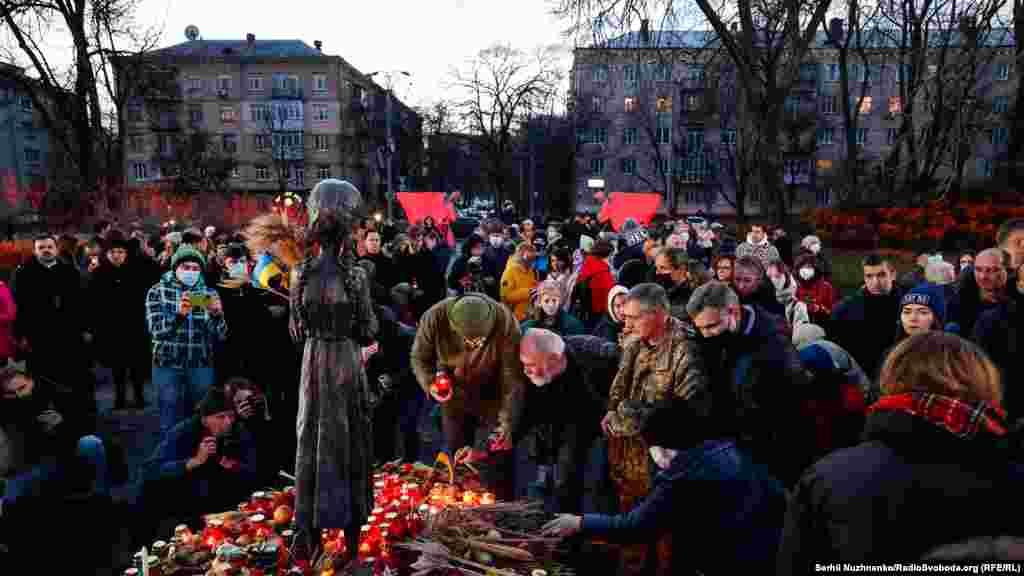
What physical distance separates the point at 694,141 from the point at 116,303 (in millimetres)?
54921

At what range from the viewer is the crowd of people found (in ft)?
5.70

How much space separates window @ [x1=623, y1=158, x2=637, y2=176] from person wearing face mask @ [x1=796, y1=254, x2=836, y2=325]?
5178 cm

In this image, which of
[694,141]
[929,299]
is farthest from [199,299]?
[694,141]

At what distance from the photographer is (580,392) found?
14.1ft

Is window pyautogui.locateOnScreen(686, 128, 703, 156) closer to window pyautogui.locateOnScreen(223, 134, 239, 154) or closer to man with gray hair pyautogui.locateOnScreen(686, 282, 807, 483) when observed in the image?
window pyautogui.locateOnScreen(223, 134, 239, 154)

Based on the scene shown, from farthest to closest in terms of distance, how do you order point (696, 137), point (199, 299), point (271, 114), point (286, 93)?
point (286, 93), point (271, 114), point (696, 137), point (199, 299)

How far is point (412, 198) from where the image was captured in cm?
1412

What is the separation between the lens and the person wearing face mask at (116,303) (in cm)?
729

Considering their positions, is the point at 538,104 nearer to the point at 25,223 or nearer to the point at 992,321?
the point at 25,223

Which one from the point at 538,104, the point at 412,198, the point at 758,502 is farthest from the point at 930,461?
the point at 538,104

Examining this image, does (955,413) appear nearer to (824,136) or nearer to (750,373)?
(750,373)

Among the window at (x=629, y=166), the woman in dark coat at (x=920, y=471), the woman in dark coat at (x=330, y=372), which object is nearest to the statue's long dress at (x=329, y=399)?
the woman in dark coat at (x=330, y=372)

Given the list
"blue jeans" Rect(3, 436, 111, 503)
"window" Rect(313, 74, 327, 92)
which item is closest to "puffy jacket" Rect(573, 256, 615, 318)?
"blue jeans" Rect(3, 436, 111, 503)

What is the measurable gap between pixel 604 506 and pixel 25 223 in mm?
22192
